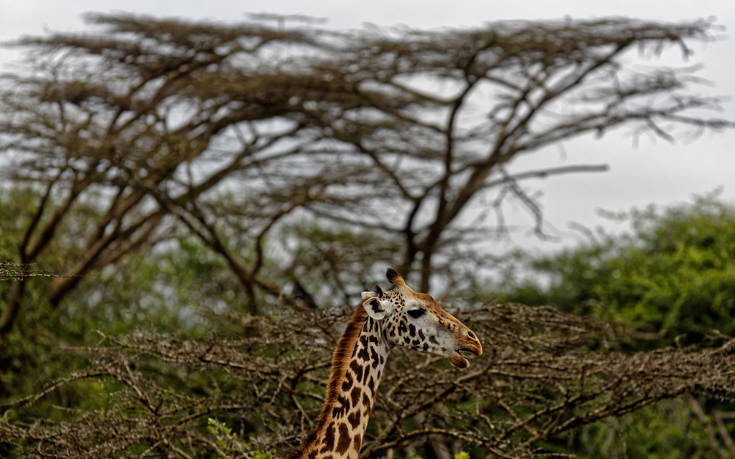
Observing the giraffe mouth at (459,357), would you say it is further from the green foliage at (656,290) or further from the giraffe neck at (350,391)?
the green foliage at (656,290)

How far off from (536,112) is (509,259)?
240 centimetres

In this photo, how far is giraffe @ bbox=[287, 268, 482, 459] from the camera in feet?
13.2

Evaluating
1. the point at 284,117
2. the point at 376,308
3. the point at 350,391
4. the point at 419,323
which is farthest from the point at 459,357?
the point at 284,117

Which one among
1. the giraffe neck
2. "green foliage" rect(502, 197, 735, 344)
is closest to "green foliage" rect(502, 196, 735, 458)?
"green foliage" rect(502, 197, 735, 344)

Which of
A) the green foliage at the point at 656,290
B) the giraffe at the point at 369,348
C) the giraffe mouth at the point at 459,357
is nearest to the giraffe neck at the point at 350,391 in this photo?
the giraffe at the point at 369,348

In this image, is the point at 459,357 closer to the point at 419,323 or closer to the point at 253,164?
the point at 419,323

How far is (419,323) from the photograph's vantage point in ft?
13.3

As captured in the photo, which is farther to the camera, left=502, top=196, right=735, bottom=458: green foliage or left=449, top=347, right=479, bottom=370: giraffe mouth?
left=502, top=196, right=735, bottom=458: green foliage

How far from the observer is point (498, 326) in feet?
20.9

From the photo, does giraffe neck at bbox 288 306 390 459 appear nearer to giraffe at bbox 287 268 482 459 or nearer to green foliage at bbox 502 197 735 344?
giraffe at bbox 287 268 482 459

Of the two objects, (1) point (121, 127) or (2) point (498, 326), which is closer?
(2) point (498, 326)

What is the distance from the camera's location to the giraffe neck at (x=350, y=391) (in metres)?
4.08

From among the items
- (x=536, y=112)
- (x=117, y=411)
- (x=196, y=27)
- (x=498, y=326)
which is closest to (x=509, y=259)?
(x=536, y=112)

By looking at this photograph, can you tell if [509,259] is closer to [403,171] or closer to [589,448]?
[403,171]
